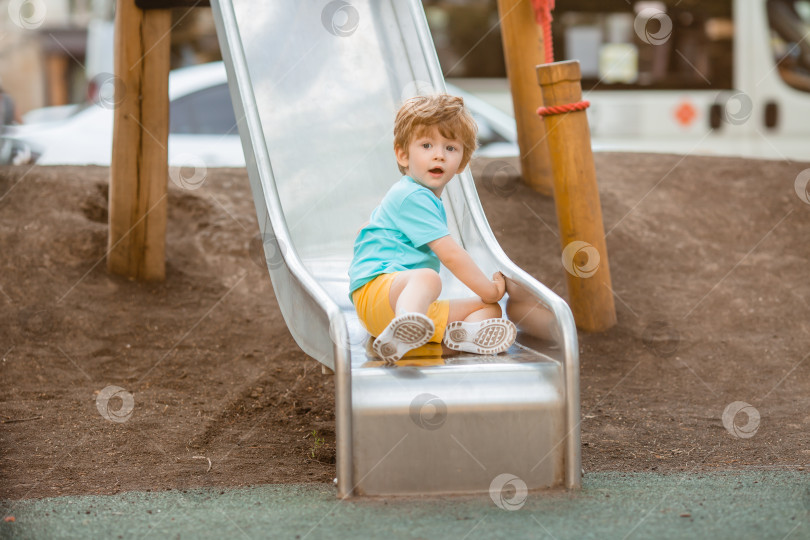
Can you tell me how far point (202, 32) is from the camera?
50.8 feet

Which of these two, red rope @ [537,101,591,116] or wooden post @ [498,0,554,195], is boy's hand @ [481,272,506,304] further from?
wooden post @ [498,0,554,195]

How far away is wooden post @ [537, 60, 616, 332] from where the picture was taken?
482cm

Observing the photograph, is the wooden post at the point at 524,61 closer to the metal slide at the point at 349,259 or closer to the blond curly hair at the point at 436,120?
the metal slide at the point at 349,259

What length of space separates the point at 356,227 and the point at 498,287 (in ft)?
4.25

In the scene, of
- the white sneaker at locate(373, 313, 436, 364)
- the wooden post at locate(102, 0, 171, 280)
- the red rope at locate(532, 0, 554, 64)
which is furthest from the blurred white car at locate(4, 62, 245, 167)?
the white sneaker at locate(373, 313, 436, 364)

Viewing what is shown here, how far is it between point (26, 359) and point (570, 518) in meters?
3.30

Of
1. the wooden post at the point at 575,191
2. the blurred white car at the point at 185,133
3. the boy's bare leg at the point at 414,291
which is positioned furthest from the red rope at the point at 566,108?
the blurred white car at the point at 185,133

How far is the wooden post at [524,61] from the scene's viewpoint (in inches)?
223

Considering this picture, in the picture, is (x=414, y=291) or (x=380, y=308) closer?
(x=414, y=291)

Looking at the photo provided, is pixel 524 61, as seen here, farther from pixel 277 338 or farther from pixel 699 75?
pixel 699 75

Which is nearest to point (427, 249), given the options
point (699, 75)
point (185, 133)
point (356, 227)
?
point (356, 227)

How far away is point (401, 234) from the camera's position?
356 centimetres

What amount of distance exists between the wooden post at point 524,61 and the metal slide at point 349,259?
2.01ft

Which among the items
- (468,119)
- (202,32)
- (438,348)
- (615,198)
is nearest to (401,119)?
(468,119)
